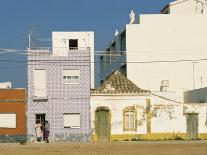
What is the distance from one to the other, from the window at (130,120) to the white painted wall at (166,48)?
335 inches

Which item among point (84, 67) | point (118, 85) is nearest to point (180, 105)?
point (118, 85)

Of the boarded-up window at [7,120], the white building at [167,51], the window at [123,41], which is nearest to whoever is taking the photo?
the boarded-up window at [7,120]

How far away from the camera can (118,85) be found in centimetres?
4741

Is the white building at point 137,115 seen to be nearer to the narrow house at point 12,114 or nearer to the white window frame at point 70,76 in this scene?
the white window frame at point 70,76

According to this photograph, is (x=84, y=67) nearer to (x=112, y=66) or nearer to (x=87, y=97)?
(x=87, y=97)

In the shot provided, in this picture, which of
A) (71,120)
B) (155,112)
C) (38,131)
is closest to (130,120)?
(155,112)

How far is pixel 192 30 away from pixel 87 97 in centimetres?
1496

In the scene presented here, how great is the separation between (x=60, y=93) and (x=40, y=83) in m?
1.77

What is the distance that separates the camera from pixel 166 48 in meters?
55.2

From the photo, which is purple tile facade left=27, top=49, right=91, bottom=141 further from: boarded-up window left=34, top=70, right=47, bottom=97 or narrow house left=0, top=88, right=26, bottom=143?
narrow house left=0, top=88, right=26, bottom=143

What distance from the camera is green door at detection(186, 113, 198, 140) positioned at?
1825 inches

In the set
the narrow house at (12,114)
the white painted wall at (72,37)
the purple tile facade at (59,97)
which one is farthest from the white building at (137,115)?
the white painted wall at (72,37)

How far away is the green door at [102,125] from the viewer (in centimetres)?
4581

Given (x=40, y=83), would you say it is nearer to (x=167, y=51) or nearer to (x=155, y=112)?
(x=155, y=112)
